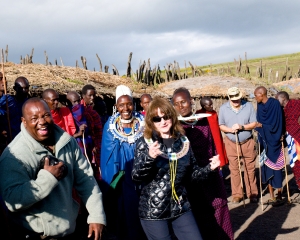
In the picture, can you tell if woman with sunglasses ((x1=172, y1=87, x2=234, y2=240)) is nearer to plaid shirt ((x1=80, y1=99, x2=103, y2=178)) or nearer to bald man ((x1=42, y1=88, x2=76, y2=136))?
bald man ((x1=42, y1=88, x2=76, y2=136))

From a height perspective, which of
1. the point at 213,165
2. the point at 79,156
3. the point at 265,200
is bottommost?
the point at 265,200

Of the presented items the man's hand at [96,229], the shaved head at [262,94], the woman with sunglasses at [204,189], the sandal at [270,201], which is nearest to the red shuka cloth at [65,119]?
the woman with sunglasses at [204,189]

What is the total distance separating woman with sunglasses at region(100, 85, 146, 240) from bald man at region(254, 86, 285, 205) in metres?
3.86

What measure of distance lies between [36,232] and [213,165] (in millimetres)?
1636

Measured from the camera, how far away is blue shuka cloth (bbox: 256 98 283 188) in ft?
27.2

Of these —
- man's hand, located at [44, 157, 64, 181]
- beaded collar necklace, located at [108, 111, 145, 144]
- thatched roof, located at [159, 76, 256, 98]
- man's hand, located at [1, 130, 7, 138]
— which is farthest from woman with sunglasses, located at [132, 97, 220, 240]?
thatched roof, located at [159, 76, 256, 98]

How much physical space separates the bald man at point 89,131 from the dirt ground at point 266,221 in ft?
7.99

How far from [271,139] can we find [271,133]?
0.12 m

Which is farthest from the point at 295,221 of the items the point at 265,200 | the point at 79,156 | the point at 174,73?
the point at 174,73

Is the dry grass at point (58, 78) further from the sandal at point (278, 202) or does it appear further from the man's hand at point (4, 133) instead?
the sandal at point (278, 202)

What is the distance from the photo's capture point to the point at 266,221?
23.5 feet

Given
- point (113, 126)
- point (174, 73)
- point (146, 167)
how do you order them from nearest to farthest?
point (146, 167) < point (113, 126) < point (174, 73)

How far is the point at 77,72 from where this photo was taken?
522 inches

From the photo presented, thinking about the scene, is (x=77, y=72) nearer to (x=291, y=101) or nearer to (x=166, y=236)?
(x=291, y=101)
